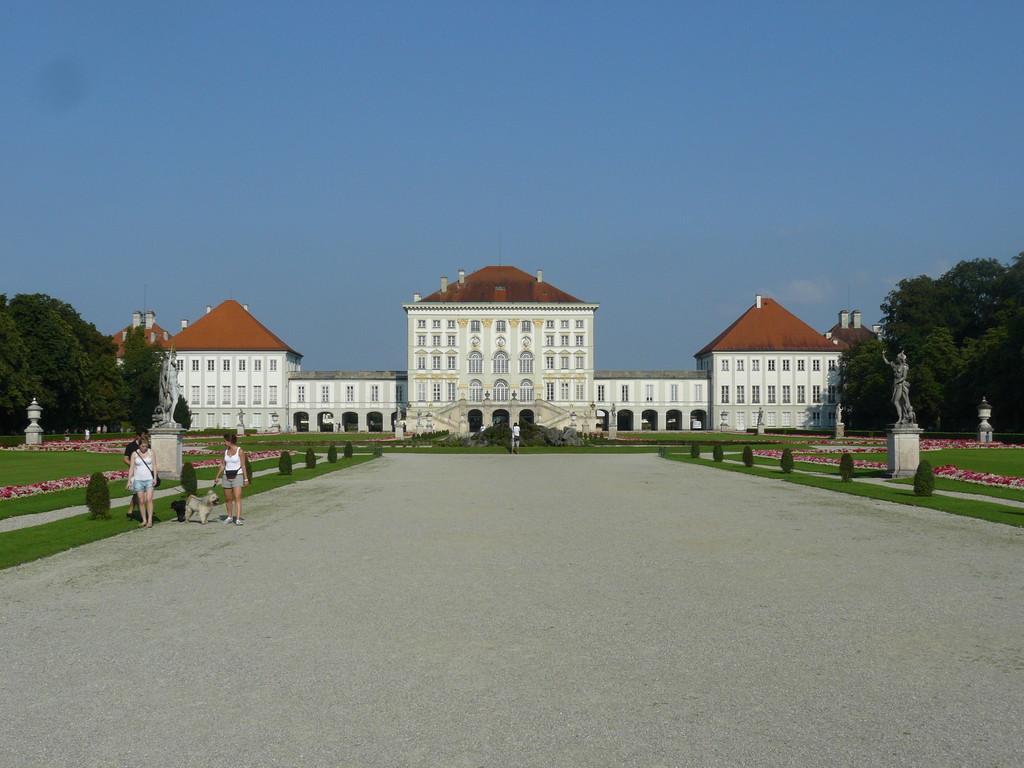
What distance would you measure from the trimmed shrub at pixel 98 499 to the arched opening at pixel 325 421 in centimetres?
8108

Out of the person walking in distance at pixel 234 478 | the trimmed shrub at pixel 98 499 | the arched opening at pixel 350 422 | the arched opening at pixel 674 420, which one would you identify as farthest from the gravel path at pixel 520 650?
the arched opening at pixel 674 420

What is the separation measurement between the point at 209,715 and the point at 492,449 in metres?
40.9

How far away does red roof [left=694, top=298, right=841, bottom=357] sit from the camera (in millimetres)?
94125

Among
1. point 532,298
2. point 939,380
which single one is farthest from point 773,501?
point 532,298

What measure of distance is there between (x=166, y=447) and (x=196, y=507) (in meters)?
9.36

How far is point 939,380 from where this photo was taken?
A: 63.8 m

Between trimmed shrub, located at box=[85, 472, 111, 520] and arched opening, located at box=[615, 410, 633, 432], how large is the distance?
8206 cm

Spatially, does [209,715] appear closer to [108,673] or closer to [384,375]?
[108,673]

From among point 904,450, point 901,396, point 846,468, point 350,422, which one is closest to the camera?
point 846,468

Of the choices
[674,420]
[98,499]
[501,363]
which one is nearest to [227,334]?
[501,363]

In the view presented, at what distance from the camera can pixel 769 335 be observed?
95.1m

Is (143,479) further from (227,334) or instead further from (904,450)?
(227,334)

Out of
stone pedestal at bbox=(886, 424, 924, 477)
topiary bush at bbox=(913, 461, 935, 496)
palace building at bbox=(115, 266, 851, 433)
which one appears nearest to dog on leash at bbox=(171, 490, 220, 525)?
topiary bush at bbox=(913, 461, 935, 496)

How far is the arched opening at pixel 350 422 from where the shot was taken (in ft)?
316
